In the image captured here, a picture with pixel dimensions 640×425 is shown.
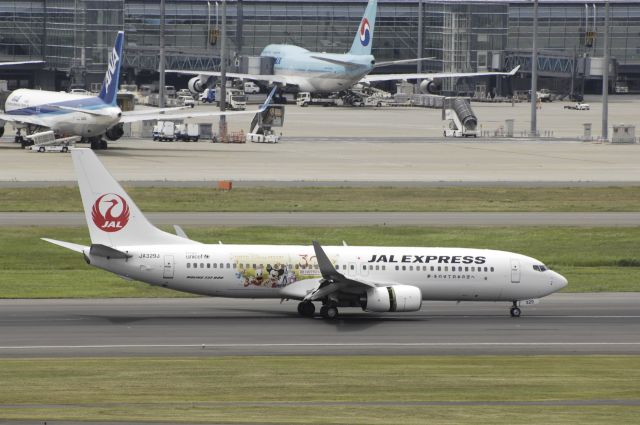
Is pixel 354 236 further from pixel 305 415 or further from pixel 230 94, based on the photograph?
pixel 230 94

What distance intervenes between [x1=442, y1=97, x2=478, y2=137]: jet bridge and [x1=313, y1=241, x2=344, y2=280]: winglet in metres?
103

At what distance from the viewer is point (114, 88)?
12119cm

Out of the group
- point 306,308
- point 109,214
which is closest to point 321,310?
point 306,308

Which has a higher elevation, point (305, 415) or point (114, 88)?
point (114, 88)

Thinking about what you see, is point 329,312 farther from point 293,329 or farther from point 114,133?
point 114,133

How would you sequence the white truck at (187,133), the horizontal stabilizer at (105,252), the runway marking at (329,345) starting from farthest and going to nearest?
the white truck at (187,133)
the horizontal stabilizer at (105,252)
the runway marking at (329,345)

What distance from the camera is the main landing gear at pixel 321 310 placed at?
5422 cm

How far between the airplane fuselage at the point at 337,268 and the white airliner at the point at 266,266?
0.04 meters

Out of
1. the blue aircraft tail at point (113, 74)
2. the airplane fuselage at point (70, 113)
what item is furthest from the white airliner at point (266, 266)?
the airplane fuselage at point (70, 113)

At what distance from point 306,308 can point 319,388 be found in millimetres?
14513

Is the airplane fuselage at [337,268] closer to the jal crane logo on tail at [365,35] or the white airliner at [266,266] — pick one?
the white airliner at [266,266]

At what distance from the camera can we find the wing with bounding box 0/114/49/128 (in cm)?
12400

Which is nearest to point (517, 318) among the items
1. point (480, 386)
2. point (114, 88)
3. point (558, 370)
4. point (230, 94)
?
point (558, 370)

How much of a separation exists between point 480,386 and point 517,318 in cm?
1549
